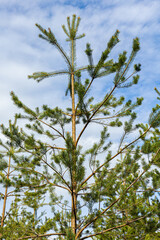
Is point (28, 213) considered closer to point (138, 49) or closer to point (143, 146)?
point (143, 146)

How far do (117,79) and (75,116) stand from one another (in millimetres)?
1798

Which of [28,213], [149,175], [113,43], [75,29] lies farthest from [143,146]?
[28,213]

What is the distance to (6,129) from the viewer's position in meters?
5.75

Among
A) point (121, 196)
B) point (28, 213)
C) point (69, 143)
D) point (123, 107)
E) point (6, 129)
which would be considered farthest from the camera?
point (28, 213)

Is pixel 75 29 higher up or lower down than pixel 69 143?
higher up

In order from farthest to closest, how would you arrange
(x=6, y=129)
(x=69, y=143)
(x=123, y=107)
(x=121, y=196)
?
1. (x=123, y=107)
2. (x=6, y=129)
3. (x=121, y=196)
4. (x=69, y=143)

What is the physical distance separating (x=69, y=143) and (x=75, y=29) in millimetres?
4414

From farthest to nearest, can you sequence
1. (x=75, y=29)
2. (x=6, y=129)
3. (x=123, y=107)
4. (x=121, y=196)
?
(x=75, y=29)
(x=123, y=107)
(x=6, y=129)
(x=121, y=196)

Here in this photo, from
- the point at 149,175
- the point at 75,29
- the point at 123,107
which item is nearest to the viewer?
the point at 149,175

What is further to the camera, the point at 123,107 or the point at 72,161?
the point at 123,107

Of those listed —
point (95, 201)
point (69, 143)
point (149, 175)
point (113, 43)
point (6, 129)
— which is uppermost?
point (113, 43)

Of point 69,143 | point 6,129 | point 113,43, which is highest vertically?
point 113,43

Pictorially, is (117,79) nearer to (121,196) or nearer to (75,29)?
(121,196)

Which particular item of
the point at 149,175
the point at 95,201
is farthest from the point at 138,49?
the point at 95,201
